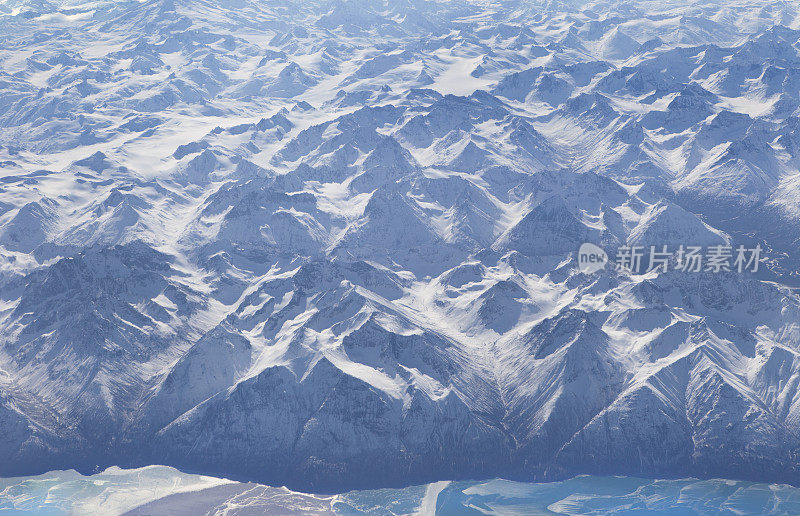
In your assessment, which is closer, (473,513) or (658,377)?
(473,513)

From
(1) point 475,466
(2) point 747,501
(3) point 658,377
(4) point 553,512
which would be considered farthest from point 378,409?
(2) point 747,501

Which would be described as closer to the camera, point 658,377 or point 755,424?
point 755,424

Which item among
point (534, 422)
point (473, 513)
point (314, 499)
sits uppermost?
point (534, 422)

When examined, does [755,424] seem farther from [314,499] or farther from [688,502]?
[314,499]

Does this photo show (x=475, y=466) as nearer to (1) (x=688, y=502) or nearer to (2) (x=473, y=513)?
(2) (x=473, y=513)

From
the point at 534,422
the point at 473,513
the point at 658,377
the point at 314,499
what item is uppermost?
the point at 658,377

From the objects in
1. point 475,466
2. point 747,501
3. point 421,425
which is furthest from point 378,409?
point 747,501

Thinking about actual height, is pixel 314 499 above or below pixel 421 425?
below
